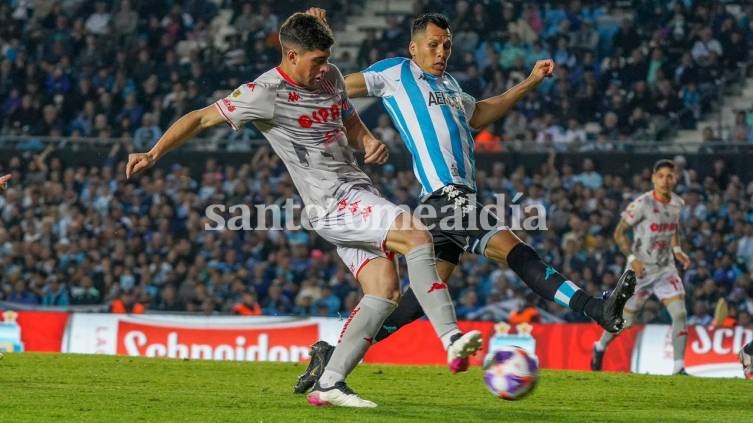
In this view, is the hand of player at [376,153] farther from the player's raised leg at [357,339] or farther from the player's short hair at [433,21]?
the player's short hair at [433,21]

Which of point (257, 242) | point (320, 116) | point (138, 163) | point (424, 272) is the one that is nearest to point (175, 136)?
point (138, 163)

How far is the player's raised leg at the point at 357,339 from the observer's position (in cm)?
772

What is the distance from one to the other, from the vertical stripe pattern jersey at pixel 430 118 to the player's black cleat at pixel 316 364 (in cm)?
128

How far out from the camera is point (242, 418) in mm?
7281

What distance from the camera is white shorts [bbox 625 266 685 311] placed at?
14328mm

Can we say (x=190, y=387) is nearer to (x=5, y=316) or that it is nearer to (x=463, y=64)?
(x=5, y=316)

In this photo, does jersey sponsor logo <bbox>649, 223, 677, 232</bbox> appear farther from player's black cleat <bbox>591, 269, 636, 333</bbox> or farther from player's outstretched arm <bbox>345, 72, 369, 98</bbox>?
player's black cleat <bbox>591, 269, 636, 333</bbox>

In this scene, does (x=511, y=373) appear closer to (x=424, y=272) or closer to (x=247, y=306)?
(x=424, y=272)

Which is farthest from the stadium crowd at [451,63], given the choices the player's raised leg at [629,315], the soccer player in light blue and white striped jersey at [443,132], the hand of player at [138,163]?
the hand of player at [138,163]

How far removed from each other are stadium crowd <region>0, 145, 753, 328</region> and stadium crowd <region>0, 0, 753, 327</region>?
0.09ft

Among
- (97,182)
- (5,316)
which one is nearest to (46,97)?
(97,182)

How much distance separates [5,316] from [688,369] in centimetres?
916

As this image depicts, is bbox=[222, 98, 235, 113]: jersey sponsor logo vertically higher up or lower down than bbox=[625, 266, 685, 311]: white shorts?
higher up

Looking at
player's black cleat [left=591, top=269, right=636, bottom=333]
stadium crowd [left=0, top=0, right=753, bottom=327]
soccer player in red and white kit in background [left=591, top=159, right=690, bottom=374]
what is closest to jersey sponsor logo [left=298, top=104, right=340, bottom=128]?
player's black cleat [left=591, top=269, right=636, bottom=333]
